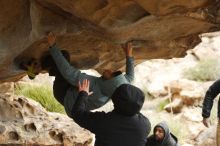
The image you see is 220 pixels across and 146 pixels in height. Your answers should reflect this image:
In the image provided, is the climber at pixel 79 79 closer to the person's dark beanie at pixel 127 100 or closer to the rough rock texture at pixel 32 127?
the person's dark beanie at pixel 127 100

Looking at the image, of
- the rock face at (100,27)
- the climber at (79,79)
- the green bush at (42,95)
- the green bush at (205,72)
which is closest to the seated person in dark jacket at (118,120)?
the climber at (79,79)

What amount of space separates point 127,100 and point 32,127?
2.29m

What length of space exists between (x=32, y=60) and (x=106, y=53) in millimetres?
926

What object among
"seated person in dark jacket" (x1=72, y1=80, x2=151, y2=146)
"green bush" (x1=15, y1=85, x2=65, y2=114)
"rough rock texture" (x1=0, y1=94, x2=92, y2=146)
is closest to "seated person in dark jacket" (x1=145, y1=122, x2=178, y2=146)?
"rough rock texture" (x1=0, y1=94, x2=92, y2=146)

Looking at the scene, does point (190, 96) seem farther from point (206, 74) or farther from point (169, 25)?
point (169, 25)

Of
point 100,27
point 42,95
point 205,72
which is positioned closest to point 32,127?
point 100,27

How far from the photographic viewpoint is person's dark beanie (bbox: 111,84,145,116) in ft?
12.7

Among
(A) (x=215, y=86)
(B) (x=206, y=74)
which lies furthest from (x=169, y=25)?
(B) (x=206, y=74)

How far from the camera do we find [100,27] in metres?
4.66

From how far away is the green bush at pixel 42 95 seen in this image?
9.02 metres

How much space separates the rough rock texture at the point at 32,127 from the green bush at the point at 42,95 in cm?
265

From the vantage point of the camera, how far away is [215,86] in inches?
201

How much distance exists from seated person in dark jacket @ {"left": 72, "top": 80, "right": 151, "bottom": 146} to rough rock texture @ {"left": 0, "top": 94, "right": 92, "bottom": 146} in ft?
5.82

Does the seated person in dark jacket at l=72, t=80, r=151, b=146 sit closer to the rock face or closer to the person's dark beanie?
the person's dark beanie
